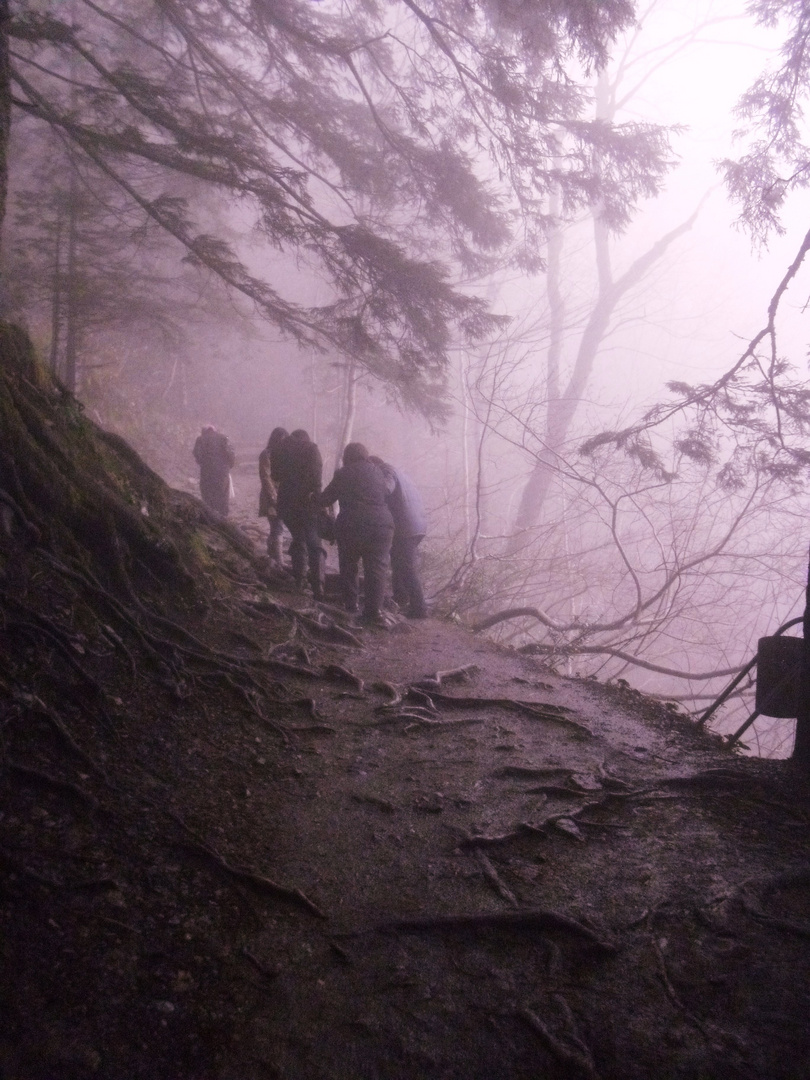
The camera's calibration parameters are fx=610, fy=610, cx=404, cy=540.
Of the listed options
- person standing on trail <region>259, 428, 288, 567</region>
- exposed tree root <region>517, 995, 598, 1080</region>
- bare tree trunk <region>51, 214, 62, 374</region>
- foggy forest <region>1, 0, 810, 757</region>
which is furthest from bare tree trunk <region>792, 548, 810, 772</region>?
bare tree trunk <region>51, 214, 62, 374</region>

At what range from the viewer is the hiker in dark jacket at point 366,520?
294 inches

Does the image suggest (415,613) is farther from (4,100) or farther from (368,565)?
(4,100)

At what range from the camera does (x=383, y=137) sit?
8930 millimetres

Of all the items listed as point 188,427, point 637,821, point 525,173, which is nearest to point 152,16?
point 525,173

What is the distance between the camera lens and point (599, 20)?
5945 mm

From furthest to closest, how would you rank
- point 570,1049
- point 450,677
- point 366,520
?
1. point 366,520
2. point 450,677
3. point 570,1049

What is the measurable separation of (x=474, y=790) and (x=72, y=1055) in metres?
2.81

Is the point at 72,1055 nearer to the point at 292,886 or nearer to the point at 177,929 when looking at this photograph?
the point at 177,929

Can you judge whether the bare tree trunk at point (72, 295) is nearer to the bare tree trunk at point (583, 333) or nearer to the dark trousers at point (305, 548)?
the dark trousers at point (305, 548)

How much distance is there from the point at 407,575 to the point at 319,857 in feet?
17.8

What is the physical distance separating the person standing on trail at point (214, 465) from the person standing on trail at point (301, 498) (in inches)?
161

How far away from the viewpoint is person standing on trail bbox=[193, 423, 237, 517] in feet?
38.3

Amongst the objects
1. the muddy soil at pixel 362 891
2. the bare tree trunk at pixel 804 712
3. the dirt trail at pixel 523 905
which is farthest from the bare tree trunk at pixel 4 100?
the bare tree trunk at pixel 804 712

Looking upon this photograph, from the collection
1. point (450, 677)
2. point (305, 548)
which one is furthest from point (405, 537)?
point (450, 677)
